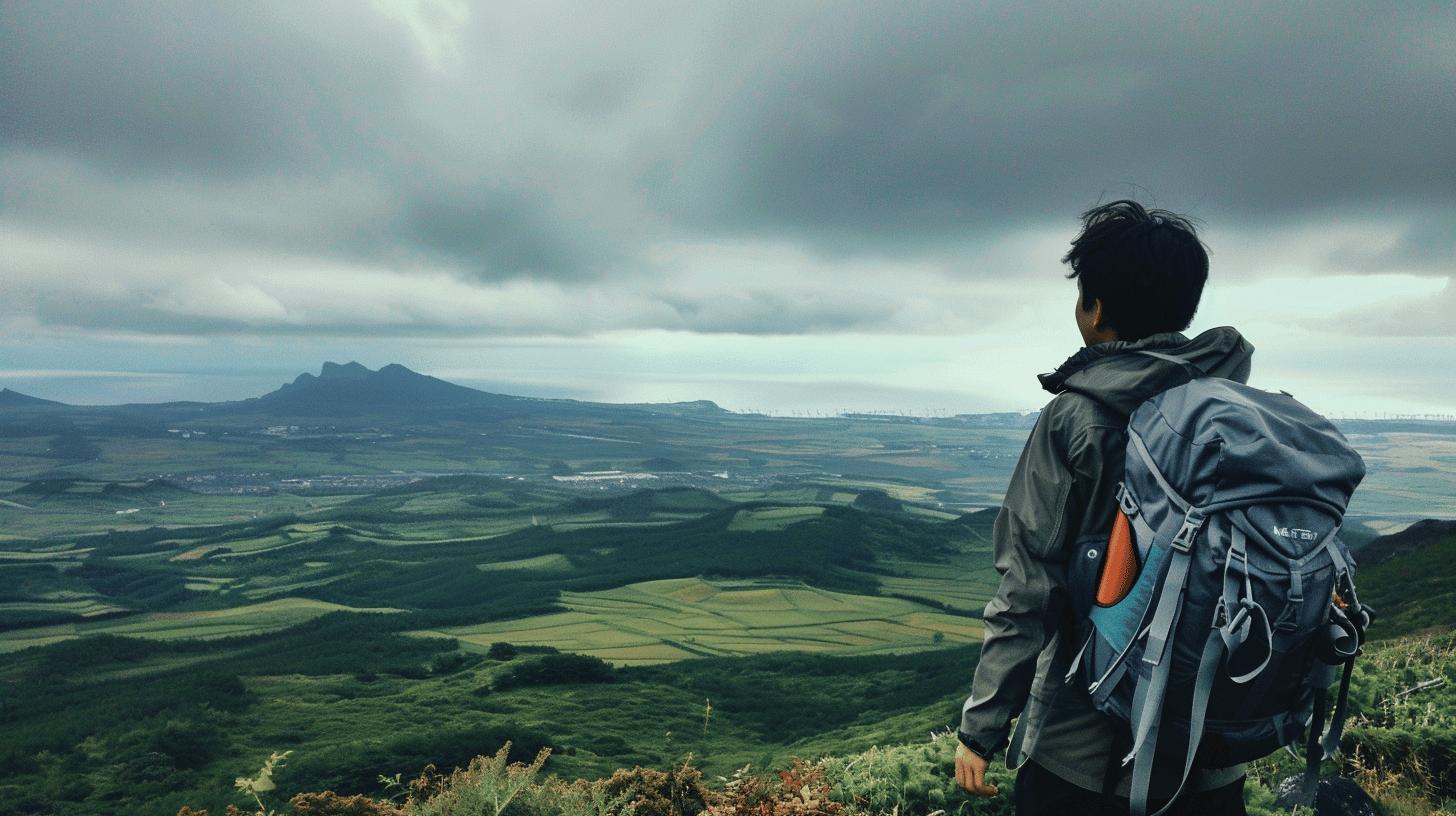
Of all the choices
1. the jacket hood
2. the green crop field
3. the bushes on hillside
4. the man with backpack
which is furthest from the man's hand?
the green crop field

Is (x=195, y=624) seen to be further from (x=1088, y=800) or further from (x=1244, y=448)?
(x=1244, y=448)

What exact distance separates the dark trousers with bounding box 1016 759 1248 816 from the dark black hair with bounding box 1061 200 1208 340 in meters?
2.05

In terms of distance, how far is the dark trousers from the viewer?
12.1 ft

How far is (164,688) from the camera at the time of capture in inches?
2763

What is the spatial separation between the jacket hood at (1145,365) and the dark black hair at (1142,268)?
12cm

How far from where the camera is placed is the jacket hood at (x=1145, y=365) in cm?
359

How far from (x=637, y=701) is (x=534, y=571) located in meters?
85.9

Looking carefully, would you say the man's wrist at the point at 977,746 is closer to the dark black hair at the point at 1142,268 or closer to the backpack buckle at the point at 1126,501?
the backpack buckle at the point at 1126,501

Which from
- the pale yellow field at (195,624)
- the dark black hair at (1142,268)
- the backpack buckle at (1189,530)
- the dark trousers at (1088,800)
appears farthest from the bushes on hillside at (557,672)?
the backpack buckle at (1189,530)

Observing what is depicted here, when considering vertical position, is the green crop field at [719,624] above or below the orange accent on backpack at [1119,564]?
below

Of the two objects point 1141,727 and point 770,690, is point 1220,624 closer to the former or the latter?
point 1141,727

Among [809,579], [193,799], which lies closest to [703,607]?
[809,579]

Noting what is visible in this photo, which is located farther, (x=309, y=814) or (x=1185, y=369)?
(x=309, y=814)

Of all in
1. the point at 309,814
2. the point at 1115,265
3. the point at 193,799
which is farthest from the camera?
the point at 193,799
